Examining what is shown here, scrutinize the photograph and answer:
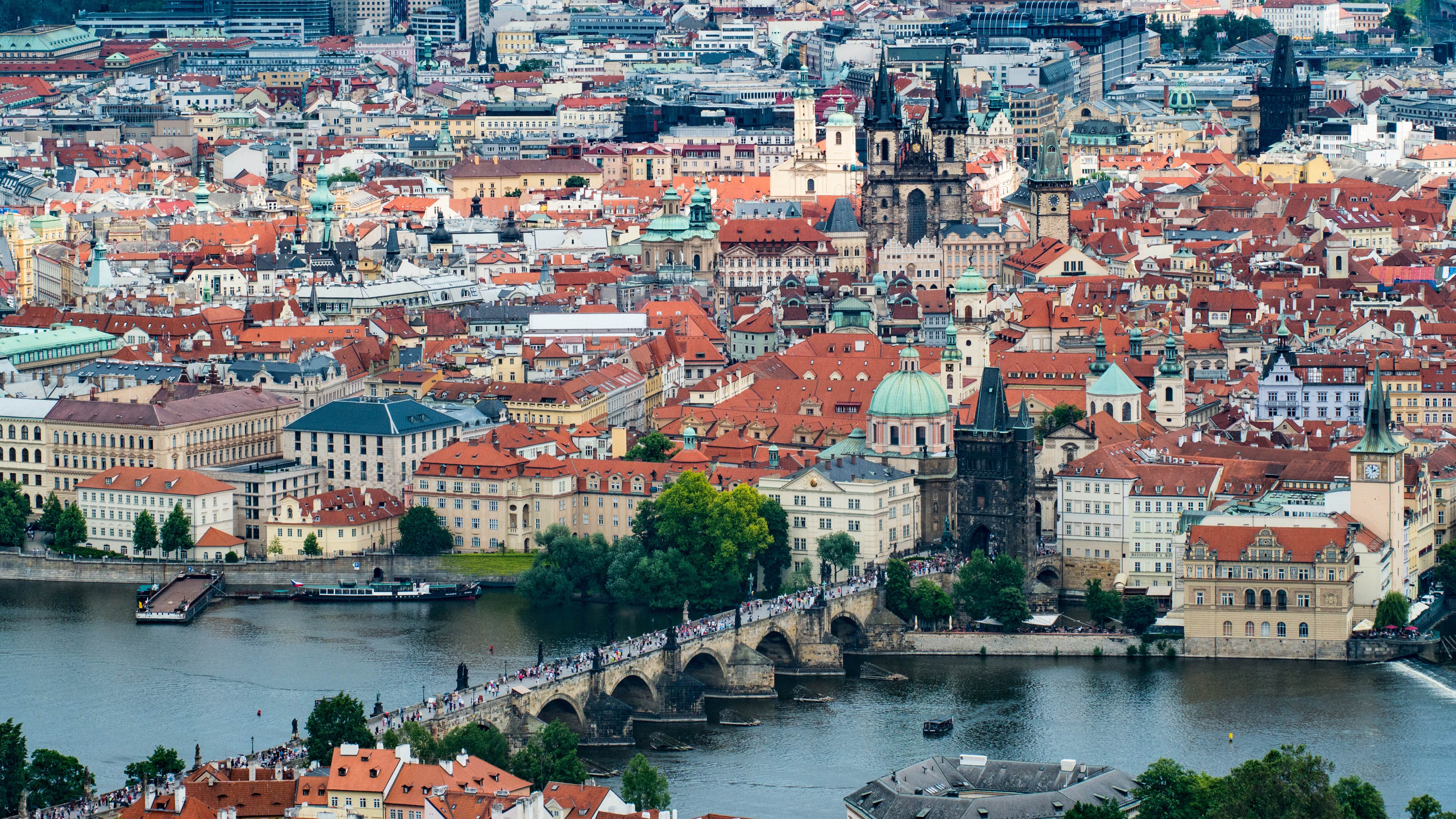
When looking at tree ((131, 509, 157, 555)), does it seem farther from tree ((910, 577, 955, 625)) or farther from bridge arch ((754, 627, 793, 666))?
tree ((910, 577, 955, 625))

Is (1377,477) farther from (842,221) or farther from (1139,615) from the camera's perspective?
(842,221)

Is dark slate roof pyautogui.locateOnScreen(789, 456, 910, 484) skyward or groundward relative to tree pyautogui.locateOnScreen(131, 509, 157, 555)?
skyward

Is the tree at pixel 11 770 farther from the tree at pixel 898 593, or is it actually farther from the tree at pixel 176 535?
the tree at pixel 176 535

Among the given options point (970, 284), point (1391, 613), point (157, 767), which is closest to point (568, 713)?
point (157, 767)

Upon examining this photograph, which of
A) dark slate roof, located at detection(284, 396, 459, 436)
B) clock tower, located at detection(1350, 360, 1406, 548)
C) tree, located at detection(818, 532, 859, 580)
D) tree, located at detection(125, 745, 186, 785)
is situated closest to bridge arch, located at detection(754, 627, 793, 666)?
tree, located at detection(818, 532, 859, 580)

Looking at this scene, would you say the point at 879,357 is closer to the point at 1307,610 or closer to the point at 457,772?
the point at 1307,610

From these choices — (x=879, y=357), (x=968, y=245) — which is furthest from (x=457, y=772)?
(x=968, y=245)
